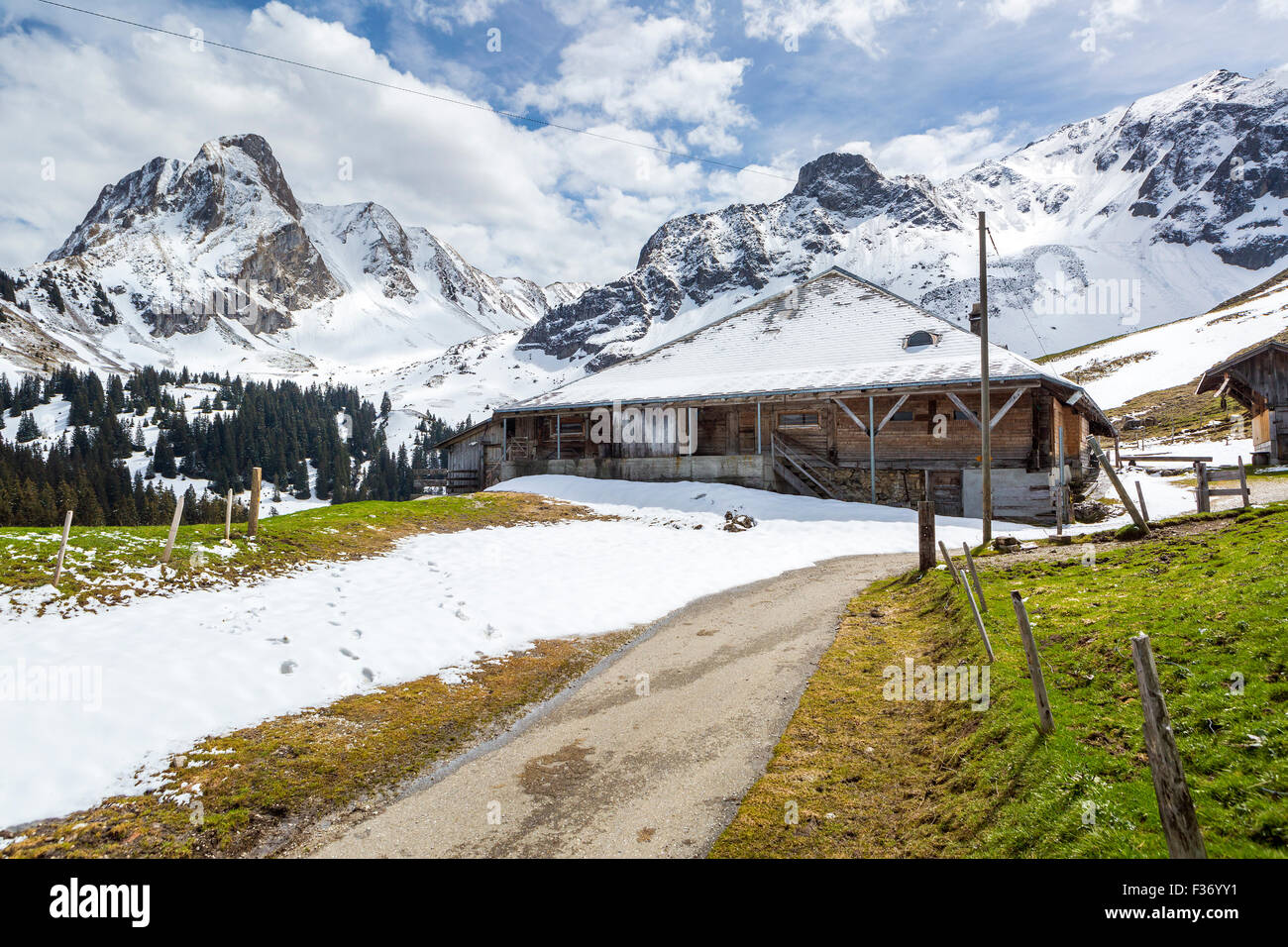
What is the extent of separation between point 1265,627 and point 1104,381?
9227 centimetres

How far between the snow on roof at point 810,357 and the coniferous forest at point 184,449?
8509cm

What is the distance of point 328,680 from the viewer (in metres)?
9.50

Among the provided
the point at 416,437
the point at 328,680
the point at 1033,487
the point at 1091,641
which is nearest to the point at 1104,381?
the point at 1033,487

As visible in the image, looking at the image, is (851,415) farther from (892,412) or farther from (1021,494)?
(1021,494)

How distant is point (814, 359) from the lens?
32.9m

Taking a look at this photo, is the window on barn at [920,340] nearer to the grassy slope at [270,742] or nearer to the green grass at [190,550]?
the green grass at [190,550]

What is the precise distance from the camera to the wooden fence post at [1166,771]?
3.66m

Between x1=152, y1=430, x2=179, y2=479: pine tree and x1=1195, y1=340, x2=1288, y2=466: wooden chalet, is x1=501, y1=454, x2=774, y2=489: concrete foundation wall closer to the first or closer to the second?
x1=1195, y1=340, x2=1288, y2=466: wooden chalet

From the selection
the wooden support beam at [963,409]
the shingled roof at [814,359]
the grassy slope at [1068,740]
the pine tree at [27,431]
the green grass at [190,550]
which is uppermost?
the pine tree at [27,431]

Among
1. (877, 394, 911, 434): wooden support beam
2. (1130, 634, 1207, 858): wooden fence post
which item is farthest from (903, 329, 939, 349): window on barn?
(1130, 634, 1207, 858): wooden fence post

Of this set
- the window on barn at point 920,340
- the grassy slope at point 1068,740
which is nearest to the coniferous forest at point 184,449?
the window on barn at point 920,340

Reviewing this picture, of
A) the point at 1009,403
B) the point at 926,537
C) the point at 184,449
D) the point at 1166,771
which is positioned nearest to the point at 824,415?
the point at 1009,403
